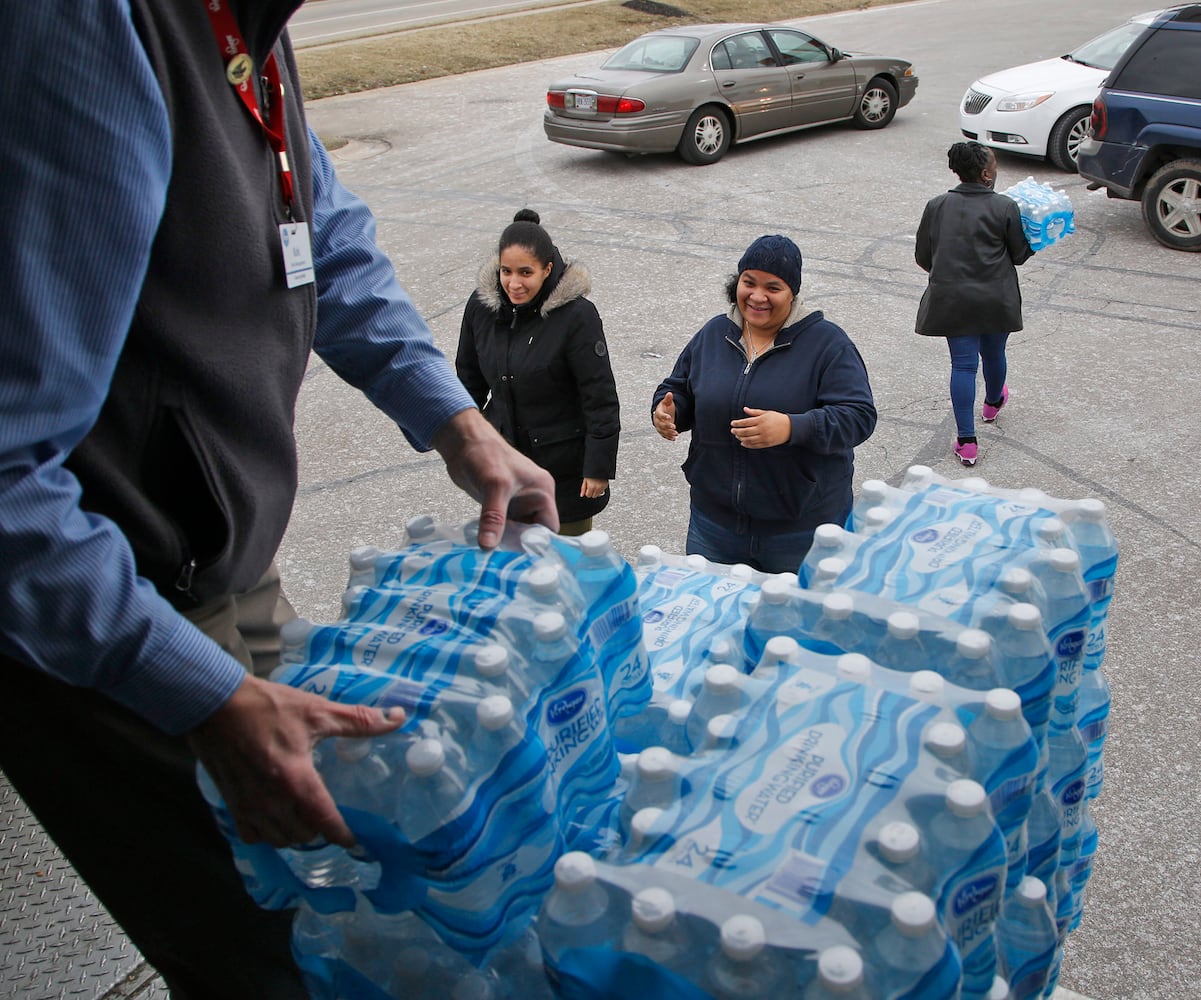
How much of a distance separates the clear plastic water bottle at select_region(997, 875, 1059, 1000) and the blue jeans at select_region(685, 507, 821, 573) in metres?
2.30

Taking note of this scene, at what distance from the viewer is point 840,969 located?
1.29 metres

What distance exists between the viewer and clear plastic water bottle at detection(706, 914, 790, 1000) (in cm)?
132

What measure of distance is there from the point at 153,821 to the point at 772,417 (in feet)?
8.62

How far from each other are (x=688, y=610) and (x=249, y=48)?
143 centimetres

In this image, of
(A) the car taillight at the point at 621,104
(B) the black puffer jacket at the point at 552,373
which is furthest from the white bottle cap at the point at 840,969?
(A) the car taillight at the point at 621,104

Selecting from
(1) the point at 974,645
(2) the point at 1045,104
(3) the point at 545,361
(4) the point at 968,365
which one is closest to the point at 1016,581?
(1) the point at 974,645

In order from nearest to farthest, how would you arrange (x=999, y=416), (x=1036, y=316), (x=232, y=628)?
(x=232, y=628), (x=999, y=416), (x=1036, y=316)

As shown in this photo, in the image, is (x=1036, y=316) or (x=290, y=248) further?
(x=1036, y=316)

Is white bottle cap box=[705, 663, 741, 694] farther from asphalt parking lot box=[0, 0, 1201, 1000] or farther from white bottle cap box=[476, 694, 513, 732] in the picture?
asphalt parking lot box=[0, 0, 1201, 1000]

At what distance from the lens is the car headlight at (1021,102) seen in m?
12.1

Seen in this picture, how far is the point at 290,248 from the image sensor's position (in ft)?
5.71

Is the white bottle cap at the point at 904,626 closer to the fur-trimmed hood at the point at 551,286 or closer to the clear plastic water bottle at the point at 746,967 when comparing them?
the clear plastic water bottle at the point at 746,967

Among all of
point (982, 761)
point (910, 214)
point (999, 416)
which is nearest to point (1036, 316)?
point (999, 416)

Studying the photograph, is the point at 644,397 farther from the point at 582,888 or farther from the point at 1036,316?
the point at 582,888
